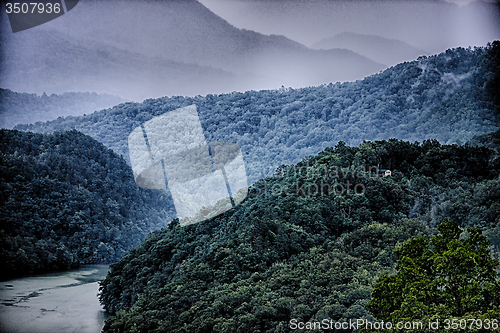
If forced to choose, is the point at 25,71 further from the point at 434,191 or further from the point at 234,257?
the point at 434,191

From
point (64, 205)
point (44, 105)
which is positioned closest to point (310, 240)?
point (64, 205)

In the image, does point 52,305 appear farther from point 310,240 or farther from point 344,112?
point 344,112

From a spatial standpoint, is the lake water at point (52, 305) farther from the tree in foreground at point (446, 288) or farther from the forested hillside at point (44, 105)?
the forested hillside at point (44, 105)

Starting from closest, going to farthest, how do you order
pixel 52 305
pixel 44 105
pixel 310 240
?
pixel 310 240 → pixel 52 305 → pixel 44 105

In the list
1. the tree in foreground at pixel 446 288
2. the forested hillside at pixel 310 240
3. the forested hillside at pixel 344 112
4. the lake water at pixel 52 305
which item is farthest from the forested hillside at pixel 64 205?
the tree in foreground at pixel 446 288

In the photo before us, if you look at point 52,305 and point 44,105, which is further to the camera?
point 44,105

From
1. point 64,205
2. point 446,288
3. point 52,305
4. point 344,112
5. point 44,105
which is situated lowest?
point 52,305
